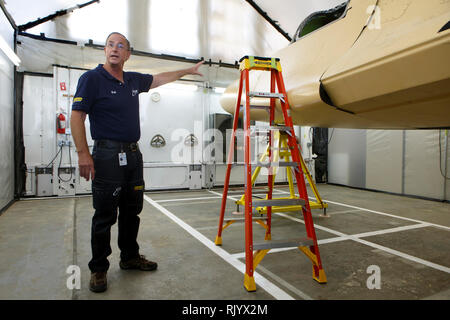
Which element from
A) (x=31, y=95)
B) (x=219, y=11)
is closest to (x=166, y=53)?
(x=219, y=11)

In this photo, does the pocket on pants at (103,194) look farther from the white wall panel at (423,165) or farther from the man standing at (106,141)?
the white wall panel at (423,165)

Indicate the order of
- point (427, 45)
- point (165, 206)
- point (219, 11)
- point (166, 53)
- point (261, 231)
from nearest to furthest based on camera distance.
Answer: point (427, 45)
point (261, 231)
point (165, 206)
point (219, 11)
point (166, 53)

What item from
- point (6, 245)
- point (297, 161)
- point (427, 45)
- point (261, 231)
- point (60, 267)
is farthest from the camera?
point (261, 231)

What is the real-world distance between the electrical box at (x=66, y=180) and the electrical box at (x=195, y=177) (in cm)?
254

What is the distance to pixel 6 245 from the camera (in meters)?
3.03

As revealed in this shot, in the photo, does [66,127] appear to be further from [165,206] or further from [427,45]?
[427,45]

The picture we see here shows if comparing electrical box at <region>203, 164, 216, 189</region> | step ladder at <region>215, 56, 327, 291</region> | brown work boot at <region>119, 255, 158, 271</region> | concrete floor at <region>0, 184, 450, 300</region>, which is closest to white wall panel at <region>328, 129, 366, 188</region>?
concrete floor at <region>0, 184, 450, 300</region>

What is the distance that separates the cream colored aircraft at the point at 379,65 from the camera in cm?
135

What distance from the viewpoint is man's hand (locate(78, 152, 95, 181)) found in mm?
1965

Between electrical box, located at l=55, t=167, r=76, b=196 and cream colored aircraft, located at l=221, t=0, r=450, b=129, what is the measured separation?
5098 millimetres

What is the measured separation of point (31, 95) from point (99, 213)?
202 inches

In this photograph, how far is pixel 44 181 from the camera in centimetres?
591

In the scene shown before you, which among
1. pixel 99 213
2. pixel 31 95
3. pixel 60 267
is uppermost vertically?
pixel 31 95

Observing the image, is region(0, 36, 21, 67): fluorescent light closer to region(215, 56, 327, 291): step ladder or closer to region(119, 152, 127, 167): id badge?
region(119, 152, 127, 167): id badge
